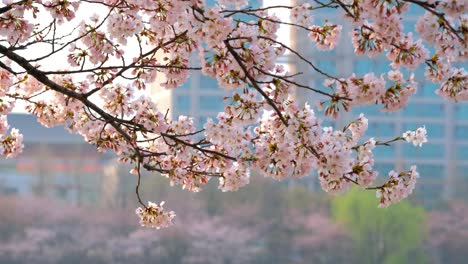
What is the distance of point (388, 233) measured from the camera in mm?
57969

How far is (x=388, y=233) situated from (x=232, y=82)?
53478 millimetres

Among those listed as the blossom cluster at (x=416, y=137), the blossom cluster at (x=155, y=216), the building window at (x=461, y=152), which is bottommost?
the blossom cluster at (x=155, y=216)

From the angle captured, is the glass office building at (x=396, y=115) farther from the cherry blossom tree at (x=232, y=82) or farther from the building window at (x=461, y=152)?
the cherry blossom tree at (x=232, y=82)

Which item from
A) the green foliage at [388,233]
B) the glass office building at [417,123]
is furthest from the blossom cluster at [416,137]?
the glass office building at [417,123]

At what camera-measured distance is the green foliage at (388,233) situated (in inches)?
2244

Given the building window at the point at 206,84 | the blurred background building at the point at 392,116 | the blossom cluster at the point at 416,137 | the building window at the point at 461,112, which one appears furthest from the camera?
the building window at the point at 461,112

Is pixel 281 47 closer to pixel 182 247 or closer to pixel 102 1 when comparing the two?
pixel 102 1

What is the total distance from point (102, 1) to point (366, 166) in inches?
80.6

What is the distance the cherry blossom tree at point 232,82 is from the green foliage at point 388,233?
165ft

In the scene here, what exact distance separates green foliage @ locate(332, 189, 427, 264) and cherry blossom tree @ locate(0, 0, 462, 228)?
50346 mm

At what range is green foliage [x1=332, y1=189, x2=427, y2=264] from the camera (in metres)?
57.0

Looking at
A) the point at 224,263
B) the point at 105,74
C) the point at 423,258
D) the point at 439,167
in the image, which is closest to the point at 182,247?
the point at 224,263

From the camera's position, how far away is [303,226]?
5997 centimetres

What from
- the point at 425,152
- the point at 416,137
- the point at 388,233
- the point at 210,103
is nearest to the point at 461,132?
the point at 425,152
